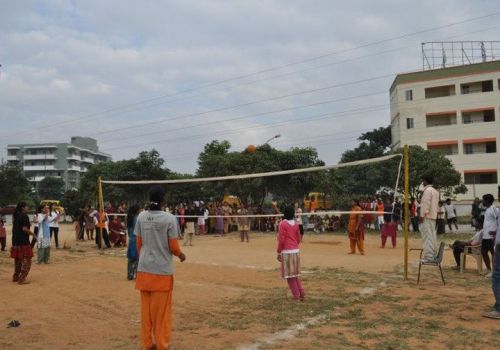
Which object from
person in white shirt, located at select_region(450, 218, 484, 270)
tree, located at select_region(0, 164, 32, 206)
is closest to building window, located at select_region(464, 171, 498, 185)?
person in white shirt, located at select_region(450, 218, 484, 270)

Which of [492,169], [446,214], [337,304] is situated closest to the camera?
[337,304]

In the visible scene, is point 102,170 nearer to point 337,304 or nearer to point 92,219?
point 92,219

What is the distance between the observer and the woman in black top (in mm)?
10664

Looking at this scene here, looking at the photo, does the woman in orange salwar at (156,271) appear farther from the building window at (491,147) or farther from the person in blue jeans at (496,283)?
A: the building window at (491,147)

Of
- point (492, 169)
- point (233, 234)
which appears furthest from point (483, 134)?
point (233, 234)

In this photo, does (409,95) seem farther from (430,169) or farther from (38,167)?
(38,167)

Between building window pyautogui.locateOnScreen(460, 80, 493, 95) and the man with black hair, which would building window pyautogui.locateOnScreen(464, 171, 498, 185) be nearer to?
building window pyautogui.locateOnScreen(460, 80, 493, 95)

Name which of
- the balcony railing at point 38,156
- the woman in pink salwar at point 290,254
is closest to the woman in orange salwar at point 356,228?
the woman in pink salwar at point 290,254

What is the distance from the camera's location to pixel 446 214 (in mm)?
24109

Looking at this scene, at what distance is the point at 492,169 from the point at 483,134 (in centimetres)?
341

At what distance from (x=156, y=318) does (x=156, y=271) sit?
512mm

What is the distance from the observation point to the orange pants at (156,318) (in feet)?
17.7

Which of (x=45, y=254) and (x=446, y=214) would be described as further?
(x=446, y=214)

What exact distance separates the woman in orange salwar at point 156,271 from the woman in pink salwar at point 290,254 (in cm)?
294
